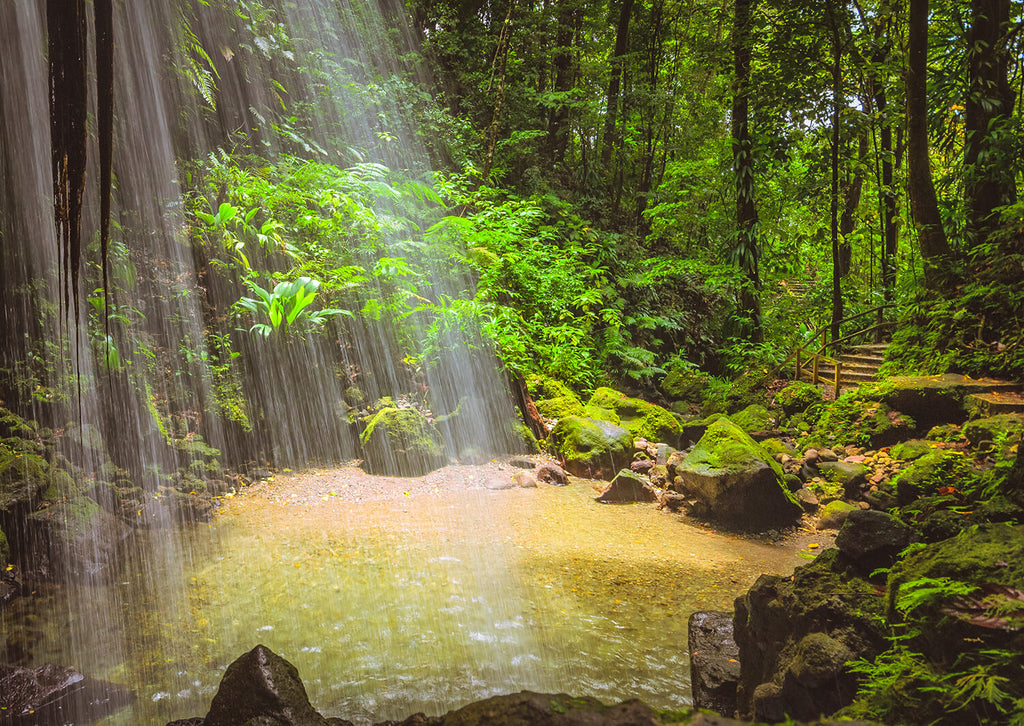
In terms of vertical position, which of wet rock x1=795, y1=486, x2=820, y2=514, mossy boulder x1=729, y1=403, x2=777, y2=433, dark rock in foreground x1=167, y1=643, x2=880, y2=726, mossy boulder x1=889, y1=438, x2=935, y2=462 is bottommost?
wet rock x1=795, y1=486, x2=820, y2=514

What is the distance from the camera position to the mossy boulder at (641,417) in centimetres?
1005

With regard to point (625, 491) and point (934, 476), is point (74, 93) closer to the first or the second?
point (934, 476)

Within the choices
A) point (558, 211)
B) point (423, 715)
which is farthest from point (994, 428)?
point (558, 211)

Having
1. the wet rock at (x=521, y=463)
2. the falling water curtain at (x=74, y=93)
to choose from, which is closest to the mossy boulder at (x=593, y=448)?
the wet rock at (x=521, y=463)

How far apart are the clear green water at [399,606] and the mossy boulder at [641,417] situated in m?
3.32

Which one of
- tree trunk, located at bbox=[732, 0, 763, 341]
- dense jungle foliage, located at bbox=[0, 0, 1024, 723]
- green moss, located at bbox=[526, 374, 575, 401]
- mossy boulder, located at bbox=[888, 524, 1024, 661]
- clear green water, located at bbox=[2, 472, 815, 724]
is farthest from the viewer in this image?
tree trunk, located at bbox=[732, 0, 763, 341]

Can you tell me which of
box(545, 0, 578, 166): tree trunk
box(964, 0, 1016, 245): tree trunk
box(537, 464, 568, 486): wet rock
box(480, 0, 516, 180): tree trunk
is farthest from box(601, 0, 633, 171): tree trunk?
box(537, 464, 568, 486): wet rock

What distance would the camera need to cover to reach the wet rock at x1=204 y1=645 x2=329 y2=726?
2.32m

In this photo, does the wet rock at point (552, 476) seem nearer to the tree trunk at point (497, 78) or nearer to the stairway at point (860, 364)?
the stairway at point (860, 364)

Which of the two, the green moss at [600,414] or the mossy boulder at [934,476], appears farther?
the green moss at [600,414]

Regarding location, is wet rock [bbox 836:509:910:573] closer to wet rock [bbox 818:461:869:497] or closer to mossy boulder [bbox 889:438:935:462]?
wet rock [bbox 818:461:869:497]

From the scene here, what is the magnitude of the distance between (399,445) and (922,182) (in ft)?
31.8

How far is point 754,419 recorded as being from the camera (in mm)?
10312

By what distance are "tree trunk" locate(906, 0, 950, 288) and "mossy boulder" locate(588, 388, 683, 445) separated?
200 inches
